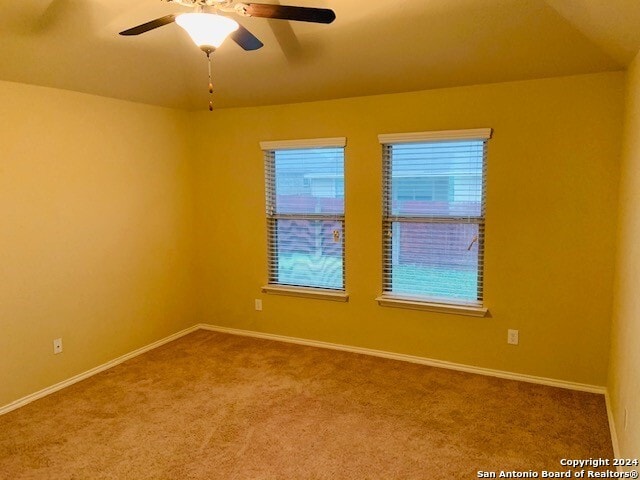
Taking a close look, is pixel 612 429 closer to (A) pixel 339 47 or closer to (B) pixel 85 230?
(A) pixel 339 47

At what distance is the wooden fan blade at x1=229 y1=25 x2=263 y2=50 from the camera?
2141 mm

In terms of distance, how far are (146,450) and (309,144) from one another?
2714 millimetres

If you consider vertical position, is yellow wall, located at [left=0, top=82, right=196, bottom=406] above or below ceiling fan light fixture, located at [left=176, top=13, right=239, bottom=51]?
below

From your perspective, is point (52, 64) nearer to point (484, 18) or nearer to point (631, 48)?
point (484, 18)

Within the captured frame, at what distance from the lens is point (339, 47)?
3.20 meters

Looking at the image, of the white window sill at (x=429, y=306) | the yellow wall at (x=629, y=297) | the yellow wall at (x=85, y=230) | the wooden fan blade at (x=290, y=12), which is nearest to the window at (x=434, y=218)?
the white window sill at (x=429, y=306)

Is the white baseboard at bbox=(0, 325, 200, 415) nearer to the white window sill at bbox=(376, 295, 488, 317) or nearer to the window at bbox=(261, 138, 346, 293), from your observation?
the window at bbox=(261, 138, 346, 293)

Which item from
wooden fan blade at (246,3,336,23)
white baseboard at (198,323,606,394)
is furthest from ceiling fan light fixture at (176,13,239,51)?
white baseboard at (198,323,606,394)

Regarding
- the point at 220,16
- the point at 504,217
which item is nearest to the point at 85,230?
the point at 220,16

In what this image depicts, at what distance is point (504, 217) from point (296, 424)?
2149 millimetres

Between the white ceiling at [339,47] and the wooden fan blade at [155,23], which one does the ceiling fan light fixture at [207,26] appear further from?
the white ceiling at [339,47]

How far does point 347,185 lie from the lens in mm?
3973

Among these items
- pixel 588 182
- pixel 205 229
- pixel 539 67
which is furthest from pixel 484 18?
pixel 205 229

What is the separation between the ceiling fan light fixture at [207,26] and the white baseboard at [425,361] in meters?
2.93
